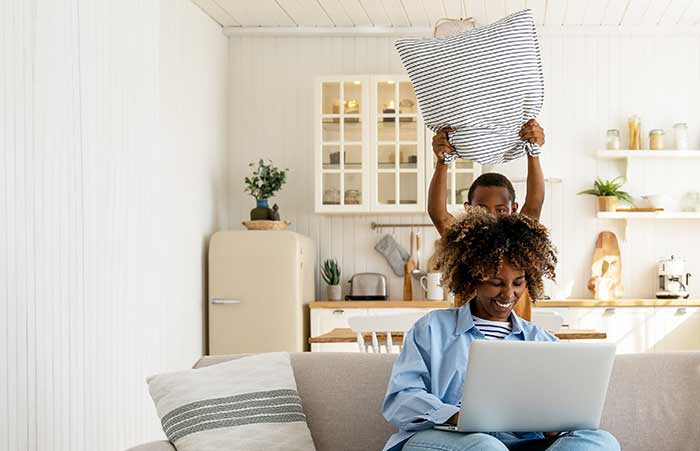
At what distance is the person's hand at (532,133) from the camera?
3.07 meters

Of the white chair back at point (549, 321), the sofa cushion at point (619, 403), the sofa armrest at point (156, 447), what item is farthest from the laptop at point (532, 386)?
the white chair back at point (549, 321)

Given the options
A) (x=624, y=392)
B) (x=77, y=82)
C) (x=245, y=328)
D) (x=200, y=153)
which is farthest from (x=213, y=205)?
(x=624, y=392)

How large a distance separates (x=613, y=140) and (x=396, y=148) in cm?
145

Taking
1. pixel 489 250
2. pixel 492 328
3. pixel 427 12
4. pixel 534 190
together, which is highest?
pixel 427 12

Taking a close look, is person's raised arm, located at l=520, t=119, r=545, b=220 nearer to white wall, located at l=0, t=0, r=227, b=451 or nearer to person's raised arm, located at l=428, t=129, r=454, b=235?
person's raised arm, located at l=428, t=129, r=454, b=235

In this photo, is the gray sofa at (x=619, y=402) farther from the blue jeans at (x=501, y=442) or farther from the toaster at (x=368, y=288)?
the toaster at (x=368, y=288)

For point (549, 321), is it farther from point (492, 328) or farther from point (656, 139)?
point (656, 139)

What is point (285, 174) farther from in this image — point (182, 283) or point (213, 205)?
point (182, 283)

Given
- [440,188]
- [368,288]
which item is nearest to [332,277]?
[368,288]

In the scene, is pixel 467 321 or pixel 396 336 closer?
pixel 467 321

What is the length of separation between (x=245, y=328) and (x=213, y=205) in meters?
0.91

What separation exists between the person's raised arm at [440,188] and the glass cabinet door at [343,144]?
360 centimetres

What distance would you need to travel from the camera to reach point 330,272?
6961 mm

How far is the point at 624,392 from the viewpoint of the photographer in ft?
9.29
